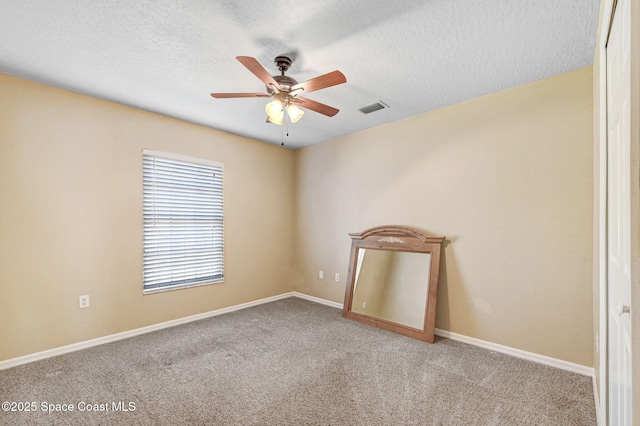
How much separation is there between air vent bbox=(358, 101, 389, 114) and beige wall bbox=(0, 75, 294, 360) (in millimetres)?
2088

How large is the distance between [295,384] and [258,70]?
2.32 meters

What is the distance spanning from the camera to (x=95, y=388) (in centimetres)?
225

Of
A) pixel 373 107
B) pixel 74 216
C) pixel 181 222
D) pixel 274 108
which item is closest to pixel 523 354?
pixel 373 107

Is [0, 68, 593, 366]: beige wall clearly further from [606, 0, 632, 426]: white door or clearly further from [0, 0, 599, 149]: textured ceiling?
[606, 0, 632, 426]: white door

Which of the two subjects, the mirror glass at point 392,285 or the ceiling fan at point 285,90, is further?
the mirror glass at point 392,285

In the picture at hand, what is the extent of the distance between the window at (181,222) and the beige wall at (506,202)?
215 centimetres

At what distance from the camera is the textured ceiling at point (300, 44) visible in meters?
1.82

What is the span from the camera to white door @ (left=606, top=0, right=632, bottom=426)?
106cm

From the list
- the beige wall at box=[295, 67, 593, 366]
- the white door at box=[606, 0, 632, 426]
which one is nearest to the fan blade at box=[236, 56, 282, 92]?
the white door at box=[606, 0, 632, 426]

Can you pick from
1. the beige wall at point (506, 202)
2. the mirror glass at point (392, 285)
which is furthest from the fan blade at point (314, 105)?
the mirror glass at point (392, 285)

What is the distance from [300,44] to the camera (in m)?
2.17

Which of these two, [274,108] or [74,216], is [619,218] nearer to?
[274,108]

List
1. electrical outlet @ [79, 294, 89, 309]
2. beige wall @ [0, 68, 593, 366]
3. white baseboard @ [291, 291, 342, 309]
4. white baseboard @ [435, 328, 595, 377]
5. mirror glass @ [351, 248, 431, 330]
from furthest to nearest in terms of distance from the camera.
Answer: white baseboard @ [291, 291, 342, 309], mirror glass @ [351, 248, 431, 330], electrical outlet @ [79, 294, 89, 309], beige wall @ [0, 68, 593, 366], white baseboard @ [435, 328, 595, 377]

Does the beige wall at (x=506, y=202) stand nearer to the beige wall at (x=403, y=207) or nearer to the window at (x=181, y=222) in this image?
the beige wall at (x=403, y=207)
